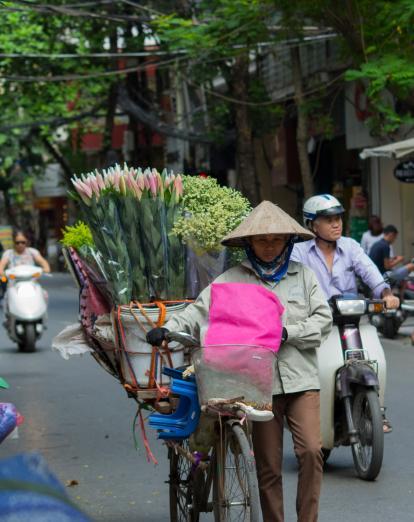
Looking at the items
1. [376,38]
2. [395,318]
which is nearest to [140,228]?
[395,318]

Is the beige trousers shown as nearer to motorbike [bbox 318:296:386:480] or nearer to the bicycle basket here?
the bicycle basket

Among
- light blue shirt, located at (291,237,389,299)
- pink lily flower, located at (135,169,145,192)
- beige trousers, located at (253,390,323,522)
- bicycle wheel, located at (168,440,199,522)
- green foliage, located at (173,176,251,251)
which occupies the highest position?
pink lily flower, located at (135,169,145,192)

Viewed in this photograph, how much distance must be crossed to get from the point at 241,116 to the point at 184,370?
1902 cm

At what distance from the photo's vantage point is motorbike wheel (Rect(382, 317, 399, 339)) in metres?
17.1

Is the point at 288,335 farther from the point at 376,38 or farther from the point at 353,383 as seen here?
the point at 376,38

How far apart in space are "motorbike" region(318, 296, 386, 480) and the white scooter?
9475 mm

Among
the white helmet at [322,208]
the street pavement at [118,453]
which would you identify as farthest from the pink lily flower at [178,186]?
the street pavement at [118,453]

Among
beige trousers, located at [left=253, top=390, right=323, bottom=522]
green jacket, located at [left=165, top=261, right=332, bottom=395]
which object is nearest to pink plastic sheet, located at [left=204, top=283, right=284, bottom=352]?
green jacket, located at [left=165, top=261, right=332, bottom=395]

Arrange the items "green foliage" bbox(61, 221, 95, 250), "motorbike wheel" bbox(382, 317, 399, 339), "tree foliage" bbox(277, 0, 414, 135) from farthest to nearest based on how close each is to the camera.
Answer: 1. "motorbike wheel" bbox(382, 317, 399, 339)
2. "tree foliage" bbox(277, 0, 414, 135)
3. "green foliage" bbox(61, 221, 95, 250)

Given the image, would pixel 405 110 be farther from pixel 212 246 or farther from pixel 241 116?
pixel 212 246

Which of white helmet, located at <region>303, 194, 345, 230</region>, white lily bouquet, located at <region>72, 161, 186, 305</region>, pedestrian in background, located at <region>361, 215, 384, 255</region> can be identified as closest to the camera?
white lily bouquet, located at <region>72, 161, 186, 305</region>

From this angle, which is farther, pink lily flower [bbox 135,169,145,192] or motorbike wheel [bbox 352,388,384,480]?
motorbike wheel [bbox 352,388,384,480]

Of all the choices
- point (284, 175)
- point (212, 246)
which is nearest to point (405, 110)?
point (284, 175)

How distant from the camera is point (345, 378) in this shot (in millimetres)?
7605
